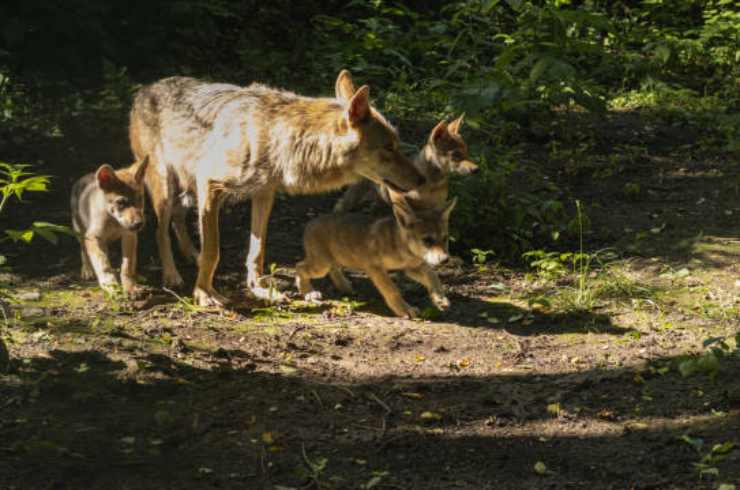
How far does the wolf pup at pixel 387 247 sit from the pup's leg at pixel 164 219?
39.7 inches

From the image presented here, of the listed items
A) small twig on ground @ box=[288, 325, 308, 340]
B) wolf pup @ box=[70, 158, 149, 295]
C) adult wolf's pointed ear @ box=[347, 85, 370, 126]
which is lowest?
small twig on ground @ box=[288, 325, 308, 340]

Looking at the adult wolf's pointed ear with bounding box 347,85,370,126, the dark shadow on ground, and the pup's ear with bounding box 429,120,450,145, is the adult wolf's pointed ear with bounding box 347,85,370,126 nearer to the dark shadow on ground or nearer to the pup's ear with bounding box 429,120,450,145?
the pup's ear with bounding box 429,120,450,145

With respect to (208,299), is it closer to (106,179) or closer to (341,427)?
(106,179)

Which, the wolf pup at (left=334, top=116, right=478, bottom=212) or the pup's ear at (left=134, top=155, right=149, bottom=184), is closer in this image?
the pup's ear at (left=134, top=155, right=149, bottom=184)

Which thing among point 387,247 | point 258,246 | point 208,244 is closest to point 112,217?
point 208,244

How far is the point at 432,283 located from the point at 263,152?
4.96 ft

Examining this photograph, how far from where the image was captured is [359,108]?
653cm

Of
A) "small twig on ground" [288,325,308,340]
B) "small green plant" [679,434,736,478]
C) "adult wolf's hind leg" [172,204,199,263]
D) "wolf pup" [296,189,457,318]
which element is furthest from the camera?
"adult wolf's hind leg" [172,204,199,263]

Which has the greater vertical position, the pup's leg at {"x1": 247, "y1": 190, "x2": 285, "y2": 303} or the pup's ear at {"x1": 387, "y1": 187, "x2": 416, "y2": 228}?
the pup's ear at {"x1": 387, "y1": 187, "x2": 416, "y2": 228}

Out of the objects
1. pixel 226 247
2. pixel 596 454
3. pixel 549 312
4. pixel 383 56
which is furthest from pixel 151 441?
pixel 383 56

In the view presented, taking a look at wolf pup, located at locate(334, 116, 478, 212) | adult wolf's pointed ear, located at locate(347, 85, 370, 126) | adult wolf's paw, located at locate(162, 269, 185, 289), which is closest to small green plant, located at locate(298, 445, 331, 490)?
adult wolf's pointed ear, located at locate(347, 85, 370, 126)

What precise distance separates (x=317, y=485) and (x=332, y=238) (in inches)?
114

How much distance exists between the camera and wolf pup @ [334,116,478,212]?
25.0 ft

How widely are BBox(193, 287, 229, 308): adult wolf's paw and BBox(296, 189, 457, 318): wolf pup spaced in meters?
0.61
